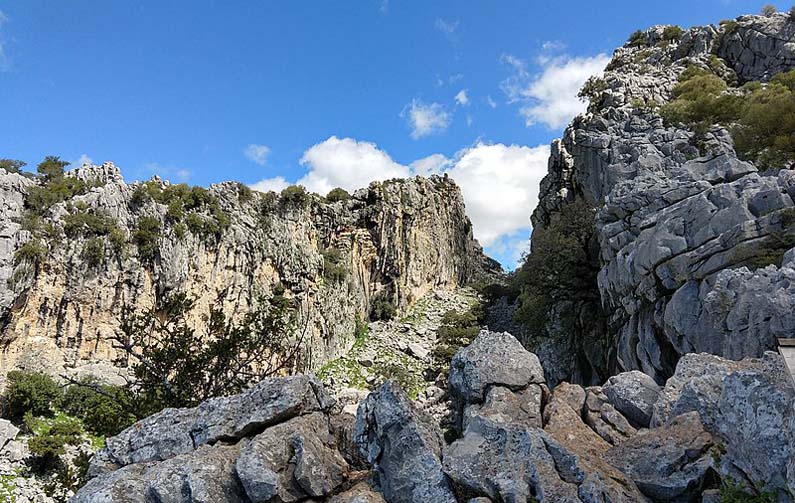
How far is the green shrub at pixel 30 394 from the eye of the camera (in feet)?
83.8

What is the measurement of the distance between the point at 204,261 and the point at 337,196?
18.6m

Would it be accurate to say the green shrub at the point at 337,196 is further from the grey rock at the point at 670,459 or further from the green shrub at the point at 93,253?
the grey rock at the point at 670,459

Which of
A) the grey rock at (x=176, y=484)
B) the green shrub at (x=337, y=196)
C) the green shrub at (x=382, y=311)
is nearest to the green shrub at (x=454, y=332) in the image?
the green shrub at (x=382, y=311)

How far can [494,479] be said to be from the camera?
7.87 metres

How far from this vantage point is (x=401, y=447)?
879cm

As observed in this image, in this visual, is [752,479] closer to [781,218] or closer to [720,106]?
[781,218]

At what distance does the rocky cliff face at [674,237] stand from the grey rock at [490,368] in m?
6.18

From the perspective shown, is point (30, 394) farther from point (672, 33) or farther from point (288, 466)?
point (672, 33)

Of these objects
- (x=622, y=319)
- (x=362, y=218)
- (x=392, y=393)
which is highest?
(x=362, y=218)

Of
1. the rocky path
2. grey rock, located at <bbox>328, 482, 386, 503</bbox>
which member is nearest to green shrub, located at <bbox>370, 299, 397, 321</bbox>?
the rocky path

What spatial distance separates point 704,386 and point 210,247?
34.8 meters

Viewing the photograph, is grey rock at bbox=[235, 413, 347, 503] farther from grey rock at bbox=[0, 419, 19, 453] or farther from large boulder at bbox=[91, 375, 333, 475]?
grey rock at bbox=[0, 419, 19, 453]

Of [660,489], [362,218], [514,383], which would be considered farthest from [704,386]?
[362,218]

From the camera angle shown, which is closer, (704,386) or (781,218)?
(704,386)
